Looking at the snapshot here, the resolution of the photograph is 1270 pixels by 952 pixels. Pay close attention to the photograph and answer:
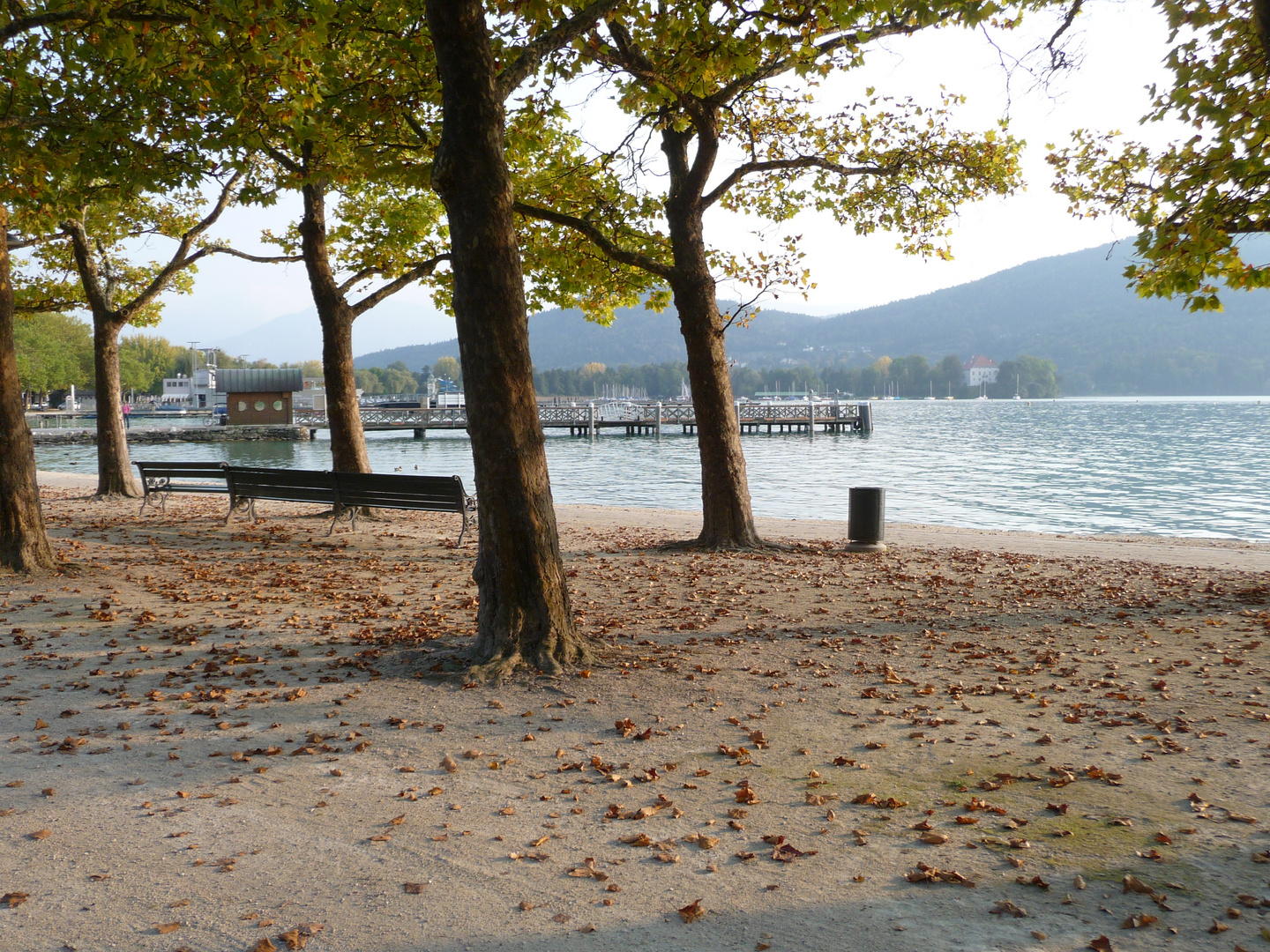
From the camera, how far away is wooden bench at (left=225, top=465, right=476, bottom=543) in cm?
1181

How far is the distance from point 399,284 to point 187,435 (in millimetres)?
61172

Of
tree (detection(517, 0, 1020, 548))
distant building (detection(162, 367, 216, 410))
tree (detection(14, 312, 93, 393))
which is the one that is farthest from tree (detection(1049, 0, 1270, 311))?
distant building (detection(162, 367, 216, 410))

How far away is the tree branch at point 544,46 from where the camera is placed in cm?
618

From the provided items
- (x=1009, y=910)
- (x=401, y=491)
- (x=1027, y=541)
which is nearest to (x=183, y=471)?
(x=401, y=491)

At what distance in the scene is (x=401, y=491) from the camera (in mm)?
12227

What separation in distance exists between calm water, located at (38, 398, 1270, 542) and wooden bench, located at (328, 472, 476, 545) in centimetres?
1319

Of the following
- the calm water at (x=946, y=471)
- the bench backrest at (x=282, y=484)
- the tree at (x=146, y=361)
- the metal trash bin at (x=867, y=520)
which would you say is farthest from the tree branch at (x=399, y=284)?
the tree at (x=146, y=361)

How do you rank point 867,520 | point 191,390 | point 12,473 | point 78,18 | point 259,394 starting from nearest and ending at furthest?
point 78,18 < point 12,473 < point 867,520 < point 259,394 < point 191,390

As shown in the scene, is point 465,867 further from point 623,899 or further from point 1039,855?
point 1039,855

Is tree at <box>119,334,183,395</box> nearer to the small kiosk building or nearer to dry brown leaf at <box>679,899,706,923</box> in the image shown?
the small kiosk building

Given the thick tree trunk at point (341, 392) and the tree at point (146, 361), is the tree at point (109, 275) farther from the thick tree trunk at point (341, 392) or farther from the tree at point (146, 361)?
the tree at point (146, 361)

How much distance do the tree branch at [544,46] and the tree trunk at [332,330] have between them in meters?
9.30

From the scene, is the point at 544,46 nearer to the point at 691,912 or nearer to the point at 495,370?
the point at 495,370

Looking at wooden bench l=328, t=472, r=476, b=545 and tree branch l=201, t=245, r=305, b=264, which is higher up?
tree branch l=201, t=245, r=305, b=264
